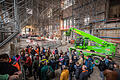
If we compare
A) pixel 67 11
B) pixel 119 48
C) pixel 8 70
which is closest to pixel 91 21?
pixel 119 48

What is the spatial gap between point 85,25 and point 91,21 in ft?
4.86

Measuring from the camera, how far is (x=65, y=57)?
14.5 feet

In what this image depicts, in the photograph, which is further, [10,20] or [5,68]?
[10,20]

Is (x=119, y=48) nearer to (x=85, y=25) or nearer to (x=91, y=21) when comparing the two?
(x=91, y=21)

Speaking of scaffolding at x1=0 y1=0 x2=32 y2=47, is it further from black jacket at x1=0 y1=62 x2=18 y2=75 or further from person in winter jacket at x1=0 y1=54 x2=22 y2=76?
black jacket at x1=0 y1=62 x2=18 y2=75

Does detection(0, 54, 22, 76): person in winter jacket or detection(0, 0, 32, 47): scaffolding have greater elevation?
detection(0, 0, 32, 47): scaffolding

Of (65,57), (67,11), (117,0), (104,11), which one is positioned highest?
(67,11)

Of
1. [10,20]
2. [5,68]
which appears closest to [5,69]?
[5,68]

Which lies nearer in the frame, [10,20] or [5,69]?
[5,69]

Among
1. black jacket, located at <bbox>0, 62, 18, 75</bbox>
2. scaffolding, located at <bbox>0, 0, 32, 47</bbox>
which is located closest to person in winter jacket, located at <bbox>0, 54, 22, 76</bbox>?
black jacket, located at <bbox>0, 62, 18, 75</bbox>

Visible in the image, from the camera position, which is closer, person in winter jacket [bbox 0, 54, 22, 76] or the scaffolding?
person in winter jacket [bbox 0, 54, 22, 76]

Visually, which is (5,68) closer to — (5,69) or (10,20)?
(5,69)

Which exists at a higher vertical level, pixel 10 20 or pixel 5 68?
pixel 10 20

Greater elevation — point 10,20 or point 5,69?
point 10,20
